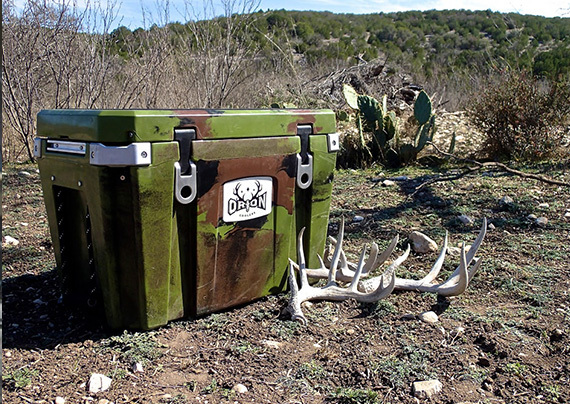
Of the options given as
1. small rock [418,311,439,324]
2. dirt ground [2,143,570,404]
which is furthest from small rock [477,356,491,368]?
small rock [418,311,439,324]

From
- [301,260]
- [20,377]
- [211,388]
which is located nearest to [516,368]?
[301,260]

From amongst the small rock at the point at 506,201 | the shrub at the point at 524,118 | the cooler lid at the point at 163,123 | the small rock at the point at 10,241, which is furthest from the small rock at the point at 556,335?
the shrub at the point at 524,118

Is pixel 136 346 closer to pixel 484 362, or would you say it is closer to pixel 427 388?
pixel 427 388

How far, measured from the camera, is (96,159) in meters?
2.33

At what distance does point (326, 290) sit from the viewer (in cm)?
304

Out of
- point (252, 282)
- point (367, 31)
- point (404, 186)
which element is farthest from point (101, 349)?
point (367, 31)

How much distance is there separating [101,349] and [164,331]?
1.01ft

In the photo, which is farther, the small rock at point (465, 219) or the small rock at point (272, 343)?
the small rock at point (465, 219)

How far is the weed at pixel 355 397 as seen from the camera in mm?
2219

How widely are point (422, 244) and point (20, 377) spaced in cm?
271

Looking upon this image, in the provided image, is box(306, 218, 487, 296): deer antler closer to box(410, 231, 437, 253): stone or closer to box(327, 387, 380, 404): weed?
box(410, 231, 437, 253): stone

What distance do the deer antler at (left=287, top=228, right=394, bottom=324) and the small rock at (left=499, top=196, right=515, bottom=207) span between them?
2549mm

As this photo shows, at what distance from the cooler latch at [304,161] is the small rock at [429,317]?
926mm

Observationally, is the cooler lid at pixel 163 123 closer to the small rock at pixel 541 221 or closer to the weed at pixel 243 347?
the weed at pixel 243 347
